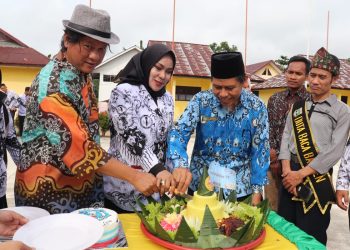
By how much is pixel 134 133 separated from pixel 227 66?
730 millimetres

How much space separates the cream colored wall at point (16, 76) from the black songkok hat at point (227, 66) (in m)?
15.5

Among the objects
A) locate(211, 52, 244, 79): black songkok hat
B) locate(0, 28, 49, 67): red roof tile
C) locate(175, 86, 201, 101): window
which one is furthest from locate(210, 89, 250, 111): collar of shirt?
locate(175, 86, 201, 101): window

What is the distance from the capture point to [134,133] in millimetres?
2094

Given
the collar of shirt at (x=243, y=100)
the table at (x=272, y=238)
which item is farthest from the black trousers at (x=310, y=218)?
the table at (x=272, y=238)

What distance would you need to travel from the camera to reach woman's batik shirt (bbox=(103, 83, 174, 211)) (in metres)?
2.09

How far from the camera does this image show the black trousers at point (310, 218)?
112 inches

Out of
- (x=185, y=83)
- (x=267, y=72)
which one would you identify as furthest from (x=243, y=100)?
(x=267, y=72)

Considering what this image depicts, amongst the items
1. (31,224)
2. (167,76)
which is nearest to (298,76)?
(167,76)

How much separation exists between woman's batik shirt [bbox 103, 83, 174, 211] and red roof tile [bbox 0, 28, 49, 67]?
49.7 feet

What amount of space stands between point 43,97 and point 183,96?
16.3 meters

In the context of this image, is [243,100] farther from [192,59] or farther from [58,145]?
[192,59]

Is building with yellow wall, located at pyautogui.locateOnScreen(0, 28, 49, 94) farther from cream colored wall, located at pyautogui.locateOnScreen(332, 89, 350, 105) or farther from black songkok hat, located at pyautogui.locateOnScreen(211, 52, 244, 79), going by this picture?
black songkok hat, located at pyautogui.locateOnScreen(211, 52, 244, 79)

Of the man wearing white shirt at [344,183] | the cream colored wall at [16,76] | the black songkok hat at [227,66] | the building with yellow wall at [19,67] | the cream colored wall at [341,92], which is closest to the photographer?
the black songkok hat at [227,66]

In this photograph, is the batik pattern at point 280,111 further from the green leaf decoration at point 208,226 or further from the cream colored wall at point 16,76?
the cream colored wall at point 16,76
